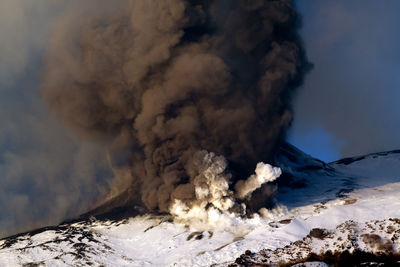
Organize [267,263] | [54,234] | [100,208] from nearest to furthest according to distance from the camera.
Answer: [267,263], [54,234], [100,208]

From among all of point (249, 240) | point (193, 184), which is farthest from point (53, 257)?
point (249, 240)

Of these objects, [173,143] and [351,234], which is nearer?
[351,234]

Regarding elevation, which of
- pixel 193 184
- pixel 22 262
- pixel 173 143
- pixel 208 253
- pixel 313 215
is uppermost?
pixel 173 143

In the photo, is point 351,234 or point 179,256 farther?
point 179,256

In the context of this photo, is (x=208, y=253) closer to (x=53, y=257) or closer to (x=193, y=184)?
(x=193, y=184)

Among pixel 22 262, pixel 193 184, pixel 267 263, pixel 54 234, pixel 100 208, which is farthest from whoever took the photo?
pixel 100 208

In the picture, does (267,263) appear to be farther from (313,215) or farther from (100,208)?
(100,208)

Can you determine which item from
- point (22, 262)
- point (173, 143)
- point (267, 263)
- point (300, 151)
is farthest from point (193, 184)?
point (300, 151)

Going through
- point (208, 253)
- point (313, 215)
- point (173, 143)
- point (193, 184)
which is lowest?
point (208, 253)

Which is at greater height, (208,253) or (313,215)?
(313,215)
